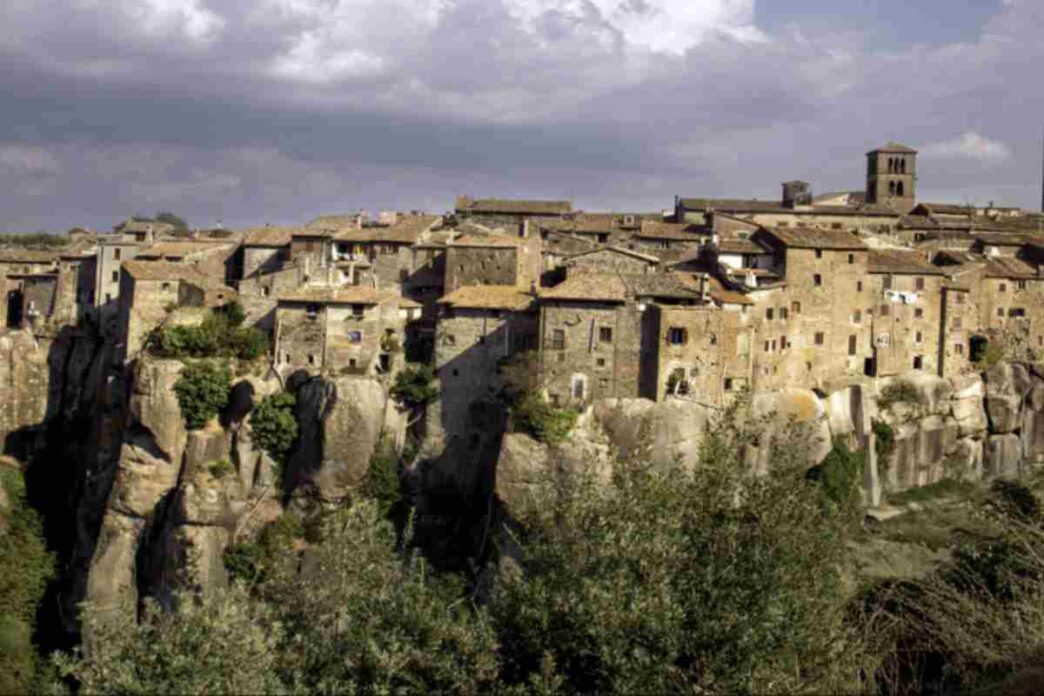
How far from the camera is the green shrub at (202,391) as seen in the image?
50562 mm

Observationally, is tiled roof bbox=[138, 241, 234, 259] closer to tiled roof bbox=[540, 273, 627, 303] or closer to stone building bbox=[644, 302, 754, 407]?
tiled roof bbox=[540, 273, 627, 303]

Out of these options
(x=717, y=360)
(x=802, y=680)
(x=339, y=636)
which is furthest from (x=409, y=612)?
(x=717, y=360)

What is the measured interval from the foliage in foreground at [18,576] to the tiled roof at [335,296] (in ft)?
58.5

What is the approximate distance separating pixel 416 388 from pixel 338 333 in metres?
3.86

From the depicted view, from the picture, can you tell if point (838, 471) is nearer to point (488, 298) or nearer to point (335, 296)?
point (488, 298)

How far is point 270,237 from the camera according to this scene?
212ft

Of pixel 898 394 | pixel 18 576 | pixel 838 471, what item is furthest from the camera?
pixel 18 576

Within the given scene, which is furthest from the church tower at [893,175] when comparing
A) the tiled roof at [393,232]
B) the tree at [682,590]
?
the tree at [682,590]

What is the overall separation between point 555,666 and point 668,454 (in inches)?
957

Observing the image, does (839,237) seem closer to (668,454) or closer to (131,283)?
(668,454)

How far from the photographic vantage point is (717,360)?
4588cm

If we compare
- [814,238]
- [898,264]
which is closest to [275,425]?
[814,238]

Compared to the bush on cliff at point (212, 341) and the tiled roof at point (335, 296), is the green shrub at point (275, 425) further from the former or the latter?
the tiled roof at point (335, 296)

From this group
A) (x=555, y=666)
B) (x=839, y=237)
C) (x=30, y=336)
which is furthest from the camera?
(x=30, y=336)
